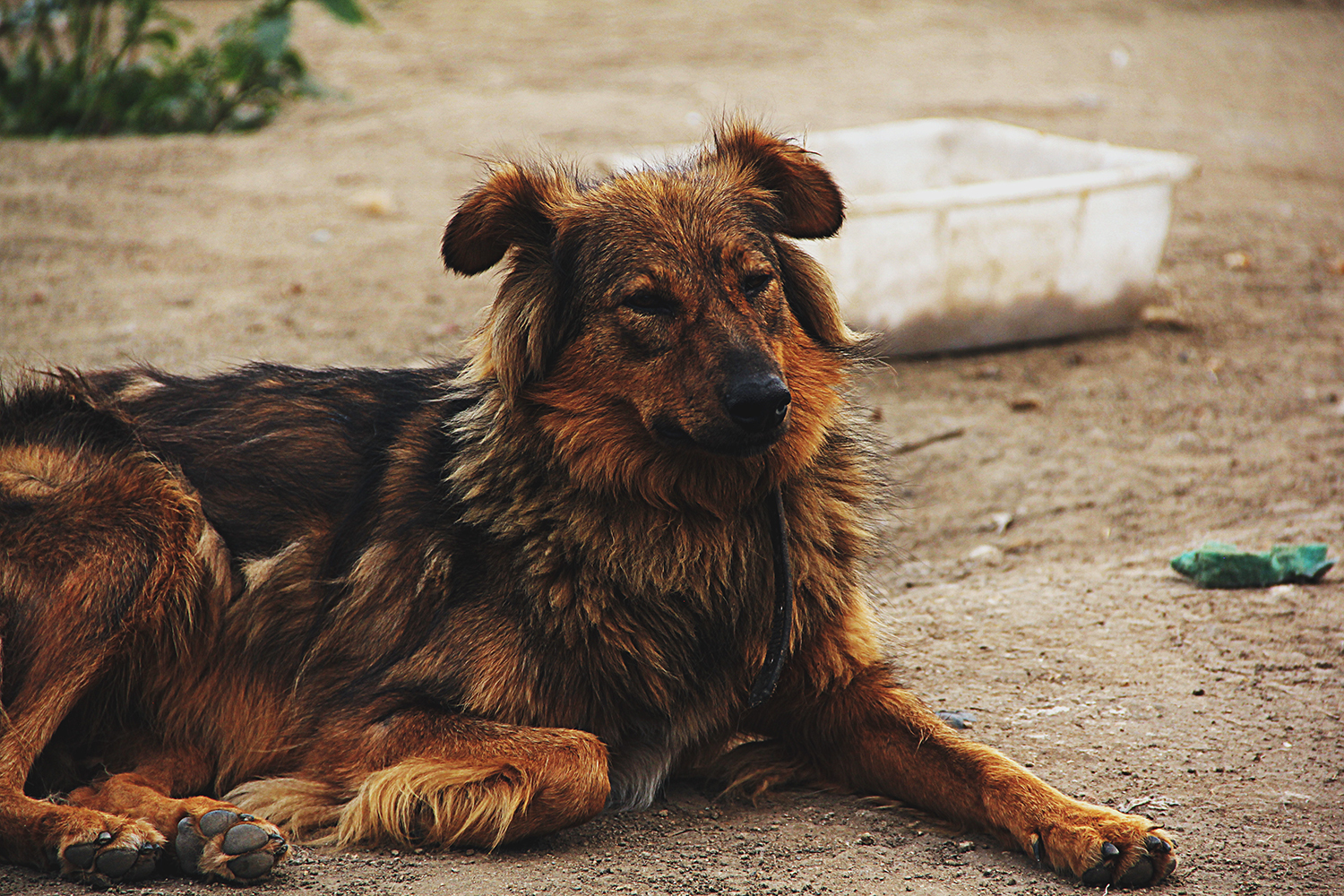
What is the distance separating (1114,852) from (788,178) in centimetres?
213

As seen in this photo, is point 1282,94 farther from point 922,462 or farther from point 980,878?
point 980,878

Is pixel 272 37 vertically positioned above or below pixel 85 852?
above

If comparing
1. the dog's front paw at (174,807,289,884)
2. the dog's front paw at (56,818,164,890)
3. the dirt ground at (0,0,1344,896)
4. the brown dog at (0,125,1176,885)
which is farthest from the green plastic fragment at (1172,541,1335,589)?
the dog's front paw at (56,818,164,890)

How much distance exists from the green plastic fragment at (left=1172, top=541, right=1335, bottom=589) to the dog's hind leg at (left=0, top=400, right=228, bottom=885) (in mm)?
3647

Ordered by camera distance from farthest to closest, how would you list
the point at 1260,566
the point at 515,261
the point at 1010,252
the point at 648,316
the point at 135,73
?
the point at 135,73, the point at 1010,252, the point at 1260,566, the point at 515,261, the point at 648,316

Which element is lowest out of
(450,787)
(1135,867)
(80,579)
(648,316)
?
(450,787)

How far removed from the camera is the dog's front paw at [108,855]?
296 cm

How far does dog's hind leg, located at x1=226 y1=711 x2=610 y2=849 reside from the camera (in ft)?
10.3

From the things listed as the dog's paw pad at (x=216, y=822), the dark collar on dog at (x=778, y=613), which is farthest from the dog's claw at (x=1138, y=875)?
the dog's paw pad at (x=216, y=822)

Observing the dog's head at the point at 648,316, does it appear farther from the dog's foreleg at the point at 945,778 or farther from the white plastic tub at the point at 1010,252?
the white plastic tub at the point at 1010,252

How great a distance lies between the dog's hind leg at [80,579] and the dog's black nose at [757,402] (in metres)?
1.68

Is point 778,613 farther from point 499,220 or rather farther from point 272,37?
point 272,37

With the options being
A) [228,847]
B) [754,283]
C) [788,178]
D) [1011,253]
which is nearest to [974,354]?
[1011,253]

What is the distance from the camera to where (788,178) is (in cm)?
374
